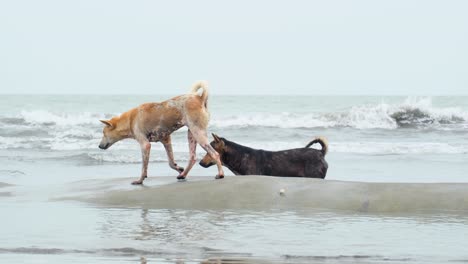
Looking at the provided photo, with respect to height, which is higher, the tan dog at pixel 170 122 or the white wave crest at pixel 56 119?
the tan dog at pixel 170 122

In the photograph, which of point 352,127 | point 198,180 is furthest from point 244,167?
point 352,127

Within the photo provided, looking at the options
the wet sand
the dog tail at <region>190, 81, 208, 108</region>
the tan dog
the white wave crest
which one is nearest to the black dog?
the tan dog

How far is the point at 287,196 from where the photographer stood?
9.53m

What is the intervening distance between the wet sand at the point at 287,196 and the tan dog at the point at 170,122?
0.44 metres

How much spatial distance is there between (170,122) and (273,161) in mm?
1729

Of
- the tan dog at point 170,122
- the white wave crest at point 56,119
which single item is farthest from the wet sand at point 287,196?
the white wave crest at point 56,119

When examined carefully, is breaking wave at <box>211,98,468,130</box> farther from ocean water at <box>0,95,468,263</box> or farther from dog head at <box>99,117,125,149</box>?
dog head at <box>99,117,125,149</box>

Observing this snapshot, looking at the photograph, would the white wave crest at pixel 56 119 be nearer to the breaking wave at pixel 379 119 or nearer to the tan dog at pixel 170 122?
the breaking wave at pixel 379 119

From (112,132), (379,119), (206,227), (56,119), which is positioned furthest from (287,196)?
Result: (56,119)

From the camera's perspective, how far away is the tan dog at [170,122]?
10211 mm

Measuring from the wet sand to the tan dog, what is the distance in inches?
17.3

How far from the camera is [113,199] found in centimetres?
1001

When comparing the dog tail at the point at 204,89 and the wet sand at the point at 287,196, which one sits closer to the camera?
the wet sand at the point at 287,196

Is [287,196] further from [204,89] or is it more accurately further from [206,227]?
[204,89]
